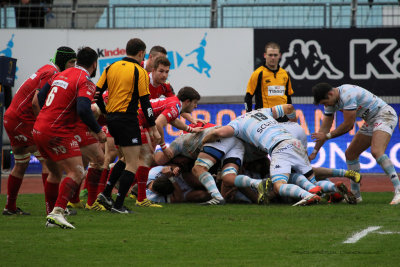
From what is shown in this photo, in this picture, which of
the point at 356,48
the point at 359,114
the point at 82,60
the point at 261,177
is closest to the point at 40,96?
the point at 82,60

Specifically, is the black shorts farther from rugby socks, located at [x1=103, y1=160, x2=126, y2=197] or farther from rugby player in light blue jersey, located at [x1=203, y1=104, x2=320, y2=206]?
rugby player in light blue jersey, located at [x1=203, y1=104, x2=320, y2=206]

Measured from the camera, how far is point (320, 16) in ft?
56.4

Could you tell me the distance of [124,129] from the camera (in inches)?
354

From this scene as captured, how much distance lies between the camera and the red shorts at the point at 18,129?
910cm

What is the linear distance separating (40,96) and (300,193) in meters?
3.49

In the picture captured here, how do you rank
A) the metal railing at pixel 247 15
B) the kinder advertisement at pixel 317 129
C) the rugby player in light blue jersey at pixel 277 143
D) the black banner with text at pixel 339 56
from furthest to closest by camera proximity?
the metal railing at pixel 247 15 < the black banner with text at pixel 339 56 < the kinder advertisement at pixel 317 129 < the rugby player in light blue jersey at pixel 277 143

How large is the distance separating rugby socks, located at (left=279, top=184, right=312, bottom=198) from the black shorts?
2.00 meters

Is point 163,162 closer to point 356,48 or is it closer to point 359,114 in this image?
point 359,114

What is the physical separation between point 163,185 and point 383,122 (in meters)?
3.28

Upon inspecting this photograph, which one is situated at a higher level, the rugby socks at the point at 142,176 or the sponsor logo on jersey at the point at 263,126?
the sponsor logo on jersey at the point at 263,126

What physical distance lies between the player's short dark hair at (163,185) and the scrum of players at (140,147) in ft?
0.05

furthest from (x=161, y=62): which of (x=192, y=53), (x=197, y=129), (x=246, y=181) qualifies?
(x=192, y=53)

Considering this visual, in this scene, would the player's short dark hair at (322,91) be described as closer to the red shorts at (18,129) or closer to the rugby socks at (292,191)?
the rugby socks at (292,191)

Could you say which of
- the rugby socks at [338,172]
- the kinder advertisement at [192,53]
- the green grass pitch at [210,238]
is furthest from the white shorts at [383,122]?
the kinder advertisement at [192,53]
